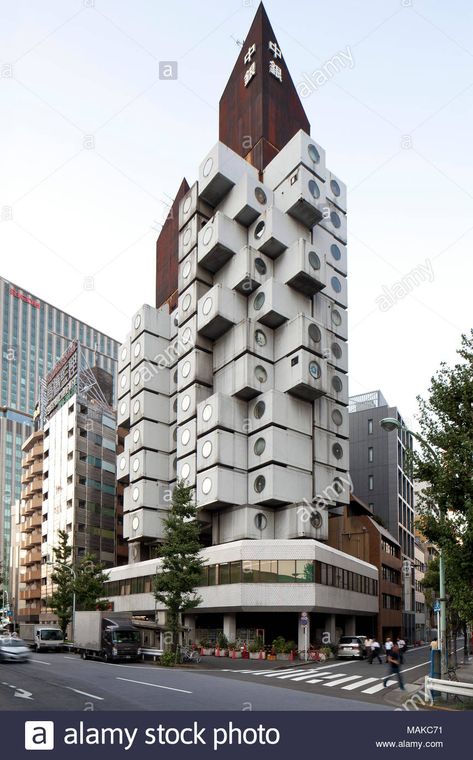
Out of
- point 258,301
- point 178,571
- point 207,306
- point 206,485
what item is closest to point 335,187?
point 258,301

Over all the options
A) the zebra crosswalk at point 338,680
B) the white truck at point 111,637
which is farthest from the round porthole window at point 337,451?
the zebra crosswalk at point 338,680

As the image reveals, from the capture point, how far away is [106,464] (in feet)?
345

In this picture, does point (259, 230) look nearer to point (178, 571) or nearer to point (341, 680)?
point (178, 571)

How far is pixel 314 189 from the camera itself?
7138cm

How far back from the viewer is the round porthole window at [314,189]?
70.9 meters

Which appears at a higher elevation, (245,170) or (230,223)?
(245,170)

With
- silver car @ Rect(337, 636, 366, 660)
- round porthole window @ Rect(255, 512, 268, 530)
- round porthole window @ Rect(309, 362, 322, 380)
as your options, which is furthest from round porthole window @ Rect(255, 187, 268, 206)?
silver car @ Rect(337, 636, 366, 660)

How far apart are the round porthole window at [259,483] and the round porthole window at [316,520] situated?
485cm

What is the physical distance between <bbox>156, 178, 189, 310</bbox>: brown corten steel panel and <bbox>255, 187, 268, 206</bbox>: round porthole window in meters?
18.7

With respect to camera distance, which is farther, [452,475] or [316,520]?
[316,520]

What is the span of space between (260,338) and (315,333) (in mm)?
4935
